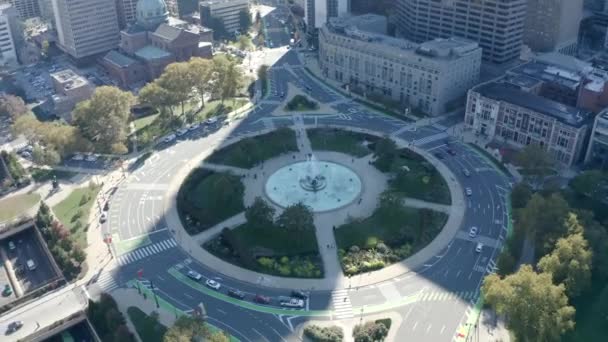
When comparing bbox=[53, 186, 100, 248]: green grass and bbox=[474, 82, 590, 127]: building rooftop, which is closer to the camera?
bbox=[53, 186, 100, 248]: green grass

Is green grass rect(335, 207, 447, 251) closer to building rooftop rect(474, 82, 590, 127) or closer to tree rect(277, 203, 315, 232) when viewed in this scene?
tree rect(277, 203, 315, 232)

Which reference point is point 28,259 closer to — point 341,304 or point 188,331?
point 188,331

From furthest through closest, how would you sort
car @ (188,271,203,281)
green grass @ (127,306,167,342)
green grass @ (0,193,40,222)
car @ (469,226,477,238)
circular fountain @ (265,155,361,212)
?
circular fountain @ (265,155,361,212), green grass @ (0,193,40,222), car @ (469,226,477,238), car @ (188,271,203,281), green grass @ (127,306,167,342)

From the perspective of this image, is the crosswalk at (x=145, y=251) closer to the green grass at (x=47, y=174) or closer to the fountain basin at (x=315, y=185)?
the fountain basin at (x=315, y=185)

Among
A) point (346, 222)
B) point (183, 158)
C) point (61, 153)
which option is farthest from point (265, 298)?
point (61, 153)

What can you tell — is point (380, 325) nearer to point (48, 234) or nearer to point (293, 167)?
point (293, 167)

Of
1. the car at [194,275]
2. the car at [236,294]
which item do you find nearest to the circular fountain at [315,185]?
the car at [194,275]

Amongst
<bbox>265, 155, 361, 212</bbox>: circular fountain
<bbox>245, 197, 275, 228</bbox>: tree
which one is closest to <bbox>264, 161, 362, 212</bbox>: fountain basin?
<bbox>265, 155, 361, 212</bbox>: circular fountain
